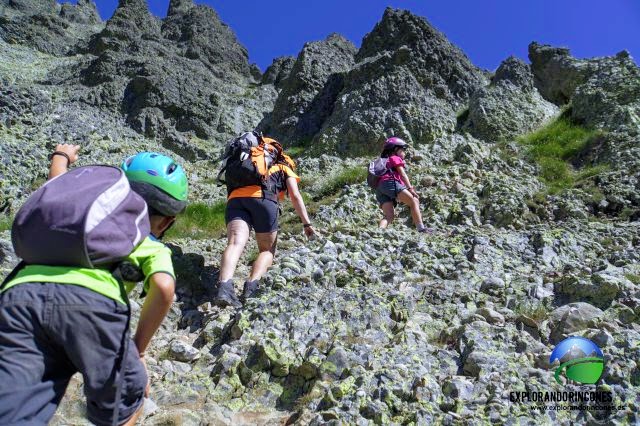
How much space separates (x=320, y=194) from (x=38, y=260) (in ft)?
33.8

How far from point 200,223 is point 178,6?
48583 millimetres

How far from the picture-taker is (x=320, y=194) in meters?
12.7

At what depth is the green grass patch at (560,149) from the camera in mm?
11461

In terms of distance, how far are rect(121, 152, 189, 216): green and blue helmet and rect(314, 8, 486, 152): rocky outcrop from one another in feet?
39.3

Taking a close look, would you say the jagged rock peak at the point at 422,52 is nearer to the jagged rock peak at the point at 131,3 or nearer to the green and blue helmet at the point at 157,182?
the green and blue helmet at the point at 157,182

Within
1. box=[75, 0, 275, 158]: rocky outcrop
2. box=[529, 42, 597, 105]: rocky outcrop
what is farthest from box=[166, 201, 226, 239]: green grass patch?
box=[529, 42, 597, 105]: rocky outcrop

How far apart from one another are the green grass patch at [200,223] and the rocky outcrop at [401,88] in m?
5.10

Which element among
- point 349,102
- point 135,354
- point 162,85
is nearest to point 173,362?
point 135,354

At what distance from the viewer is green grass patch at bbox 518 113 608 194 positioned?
451 inches

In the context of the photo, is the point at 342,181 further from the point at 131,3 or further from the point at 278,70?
the point at 131,3

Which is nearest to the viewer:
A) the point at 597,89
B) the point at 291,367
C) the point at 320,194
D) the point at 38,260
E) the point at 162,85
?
the point at 38,260

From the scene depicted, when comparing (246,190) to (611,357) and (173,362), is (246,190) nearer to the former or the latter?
(173,362)

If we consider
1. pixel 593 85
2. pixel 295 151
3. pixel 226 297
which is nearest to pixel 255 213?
pixel 226 297

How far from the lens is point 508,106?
Result: 50.4 ft
